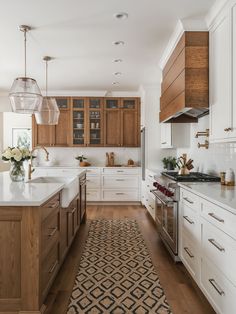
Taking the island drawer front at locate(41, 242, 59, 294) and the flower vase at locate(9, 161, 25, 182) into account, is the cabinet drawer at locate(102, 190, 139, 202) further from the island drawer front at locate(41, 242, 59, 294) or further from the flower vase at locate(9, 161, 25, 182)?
the island drawer front at locate(41, 242, 59, 294)

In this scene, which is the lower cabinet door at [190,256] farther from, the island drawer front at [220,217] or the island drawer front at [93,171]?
the island drawer front at [93,171]

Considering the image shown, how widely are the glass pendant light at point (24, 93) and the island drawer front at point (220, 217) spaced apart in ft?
7.15

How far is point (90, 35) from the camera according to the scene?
337cm

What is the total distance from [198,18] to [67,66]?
7.99 ft

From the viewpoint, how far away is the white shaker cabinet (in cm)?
234

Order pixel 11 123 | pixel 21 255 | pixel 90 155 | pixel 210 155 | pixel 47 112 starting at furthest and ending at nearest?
1. pixel 11 123
2. pixel 90 155
3. pixel 47 112
4. pixel 210 155
5. pixel 21 255

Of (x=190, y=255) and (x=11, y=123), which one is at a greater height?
(x=11, y=123)

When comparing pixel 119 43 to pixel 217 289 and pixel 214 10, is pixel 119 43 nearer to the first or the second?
pixel 214 10

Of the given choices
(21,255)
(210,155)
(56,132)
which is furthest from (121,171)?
(21,255)

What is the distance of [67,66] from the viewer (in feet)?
15.1

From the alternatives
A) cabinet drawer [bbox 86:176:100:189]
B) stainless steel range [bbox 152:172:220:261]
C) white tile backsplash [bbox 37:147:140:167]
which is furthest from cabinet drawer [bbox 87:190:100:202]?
stainless steel range [bbox 152:172:220:261]

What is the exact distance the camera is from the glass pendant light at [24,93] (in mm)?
3047

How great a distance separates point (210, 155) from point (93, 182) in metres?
3.24

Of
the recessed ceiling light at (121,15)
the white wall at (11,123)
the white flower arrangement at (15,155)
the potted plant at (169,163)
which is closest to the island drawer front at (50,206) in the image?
the white flower arrangement at (15,155)
